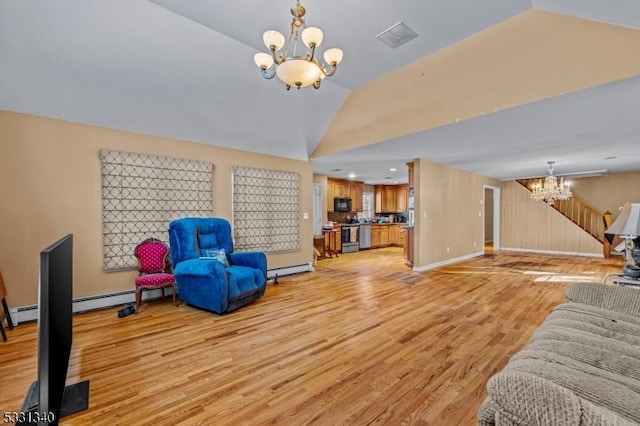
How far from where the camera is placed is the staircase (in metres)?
7.61

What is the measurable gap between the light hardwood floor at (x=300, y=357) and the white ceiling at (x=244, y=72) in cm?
234

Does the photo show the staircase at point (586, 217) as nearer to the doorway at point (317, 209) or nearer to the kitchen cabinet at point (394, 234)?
the kitchen cabinet at point (394, 234)

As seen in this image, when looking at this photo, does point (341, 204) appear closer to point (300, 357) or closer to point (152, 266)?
point (152, 266)

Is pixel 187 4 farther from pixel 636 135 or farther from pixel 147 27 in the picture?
pixel 636 135

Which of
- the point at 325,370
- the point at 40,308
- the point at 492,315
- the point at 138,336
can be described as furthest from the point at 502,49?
the point at 138,336

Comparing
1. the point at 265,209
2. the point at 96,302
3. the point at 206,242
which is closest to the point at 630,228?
the point at 206,242

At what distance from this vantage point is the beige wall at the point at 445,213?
5902 mm

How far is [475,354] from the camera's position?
8.14 feet

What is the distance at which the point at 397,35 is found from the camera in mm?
2934

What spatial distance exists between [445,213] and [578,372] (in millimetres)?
5863

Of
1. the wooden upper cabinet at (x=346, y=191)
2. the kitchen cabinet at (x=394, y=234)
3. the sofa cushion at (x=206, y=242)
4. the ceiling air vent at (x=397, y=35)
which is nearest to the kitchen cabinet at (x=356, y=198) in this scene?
the wooden upper cabinet at (x=346, y=191)

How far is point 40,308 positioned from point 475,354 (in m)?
→ 2.87

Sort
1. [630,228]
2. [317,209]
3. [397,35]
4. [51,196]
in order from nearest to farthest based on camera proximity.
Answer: [630,228], [397,35], [51,196], [317,209]

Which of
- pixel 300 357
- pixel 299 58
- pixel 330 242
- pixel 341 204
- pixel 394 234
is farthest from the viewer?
pixel 394 234
